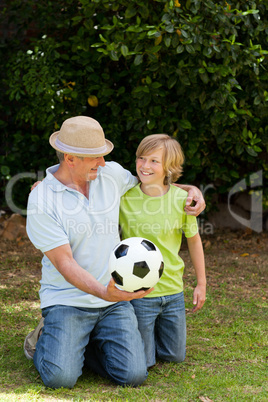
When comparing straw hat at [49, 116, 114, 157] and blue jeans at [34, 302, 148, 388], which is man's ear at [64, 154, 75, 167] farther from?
blue jeans at [34, 302, 148, 388]

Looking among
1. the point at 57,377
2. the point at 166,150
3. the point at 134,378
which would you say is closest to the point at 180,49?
the point at 166,150

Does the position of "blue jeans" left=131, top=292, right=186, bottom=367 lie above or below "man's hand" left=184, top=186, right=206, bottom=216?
below

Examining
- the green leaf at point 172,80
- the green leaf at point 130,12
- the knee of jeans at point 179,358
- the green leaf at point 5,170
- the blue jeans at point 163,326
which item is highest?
the green leaf at point 130,12

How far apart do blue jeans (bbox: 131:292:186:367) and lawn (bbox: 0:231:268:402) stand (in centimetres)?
7

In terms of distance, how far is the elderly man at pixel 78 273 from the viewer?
2.89 m

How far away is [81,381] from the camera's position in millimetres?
2998

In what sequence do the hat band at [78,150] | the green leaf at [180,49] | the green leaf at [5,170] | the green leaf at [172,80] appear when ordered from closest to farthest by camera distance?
1. the hat band at [78,150]
2. the green leaf at [180,49]
3. the green leaf at [172,80]
4. the green leaf at [5,170]

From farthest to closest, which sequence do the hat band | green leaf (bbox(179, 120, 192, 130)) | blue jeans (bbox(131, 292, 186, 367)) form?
green leaf (bbox(179, 120, 192, 130)) → blue jeans (bbox(131, 292, 186, 367)) → the hat band

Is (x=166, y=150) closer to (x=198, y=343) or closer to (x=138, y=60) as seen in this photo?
(x=198, y=343)

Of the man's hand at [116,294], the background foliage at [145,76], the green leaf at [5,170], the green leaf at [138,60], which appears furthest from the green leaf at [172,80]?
the man's hand at [116,294]

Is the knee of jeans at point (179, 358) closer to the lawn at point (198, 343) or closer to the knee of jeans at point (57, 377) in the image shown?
the lawn at point (198, 343)

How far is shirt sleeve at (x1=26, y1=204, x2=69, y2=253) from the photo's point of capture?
290cm

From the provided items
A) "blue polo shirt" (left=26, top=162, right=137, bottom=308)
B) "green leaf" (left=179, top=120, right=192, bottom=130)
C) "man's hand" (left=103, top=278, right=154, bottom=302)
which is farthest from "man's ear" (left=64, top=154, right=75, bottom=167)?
"green leaf" (left=179, top=120, right=192, bottom=130)

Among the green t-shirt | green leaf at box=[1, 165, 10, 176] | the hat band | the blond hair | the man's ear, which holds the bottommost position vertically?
green leaf at box=[1, 165, 10, 176]
